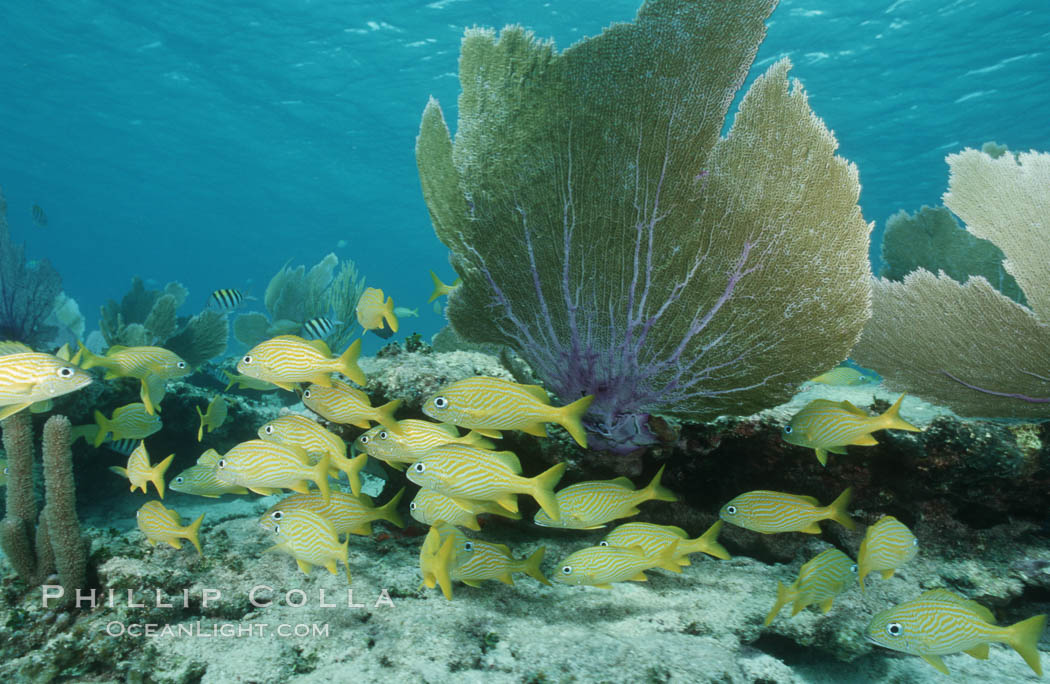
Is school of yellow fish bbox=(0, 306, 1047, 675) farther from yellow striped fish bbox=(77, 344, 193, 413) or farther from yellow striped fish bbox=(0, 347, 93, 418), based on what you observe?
yellow striped fish bbox=(77, 344, 193, 413)

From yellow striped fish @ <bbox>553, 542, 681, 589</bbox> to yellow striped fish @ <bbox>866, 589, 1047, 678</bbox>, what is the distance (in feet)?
3.20

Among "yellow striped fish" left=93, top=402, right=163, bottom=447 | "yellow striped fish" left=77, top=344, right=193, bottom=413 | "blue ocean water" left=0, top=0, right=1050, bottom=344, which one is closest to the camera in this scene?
"yellow striped fish" left=77, top=344, right=193, bottom=413

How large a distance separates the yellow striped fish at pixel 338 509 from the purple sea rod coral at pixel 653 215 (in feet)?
4.76

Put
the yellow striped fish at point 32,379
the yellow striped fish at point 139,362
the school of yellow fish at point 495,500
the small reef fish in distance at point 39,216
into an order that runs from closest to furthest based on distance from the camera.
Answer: the yellow striped fish at point 32,379
the school of yellow fish at point 495,500
the yellow striped fish at point 139,362
the small reef fish in distance at point 39,216

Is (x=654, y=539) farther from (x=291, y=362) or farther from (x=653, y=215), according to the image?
(x=291, y=362)

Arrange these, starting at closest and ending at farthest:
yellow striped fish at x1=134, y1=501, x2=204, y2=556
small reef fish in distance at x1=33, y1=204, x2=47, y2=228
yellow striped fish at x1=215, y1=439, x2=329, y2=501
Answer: yellow striped fish at x1=215, y1=439, x2=329, y2=501 → yellow striped fish at x1=134, y1=501, x2=204, y2=556 → small reef fish in distance at x1=33, y1=204, x2=47, y2=228

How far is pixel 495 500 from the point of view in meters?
2.45

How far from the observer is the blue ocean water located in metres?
20.0

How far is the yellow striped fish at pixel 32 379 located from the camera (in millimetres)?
2002

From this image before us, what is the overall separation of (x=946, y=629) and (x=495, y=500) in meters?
2.07

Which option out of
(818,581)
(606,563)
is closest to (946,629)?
(818,581)

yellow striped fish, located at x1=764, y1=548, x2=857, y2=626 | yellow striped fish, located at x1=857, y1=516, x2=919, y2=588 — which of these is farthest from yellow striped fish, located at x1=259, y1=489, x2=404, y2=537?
yellow striped fish, located at x1=857, y1=516, x2=919, y2=588

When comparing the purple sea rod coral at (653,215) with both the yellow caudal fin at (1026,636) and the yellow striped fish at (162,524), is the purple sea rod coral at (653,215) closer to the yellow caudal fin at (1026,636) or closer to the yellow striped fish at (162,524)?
the yellow caudal fin at (1026,636)

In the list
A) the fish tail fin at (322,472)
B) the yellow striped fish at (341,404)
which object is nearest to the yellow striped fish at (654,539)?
the yellow striped fish at (341,404)
